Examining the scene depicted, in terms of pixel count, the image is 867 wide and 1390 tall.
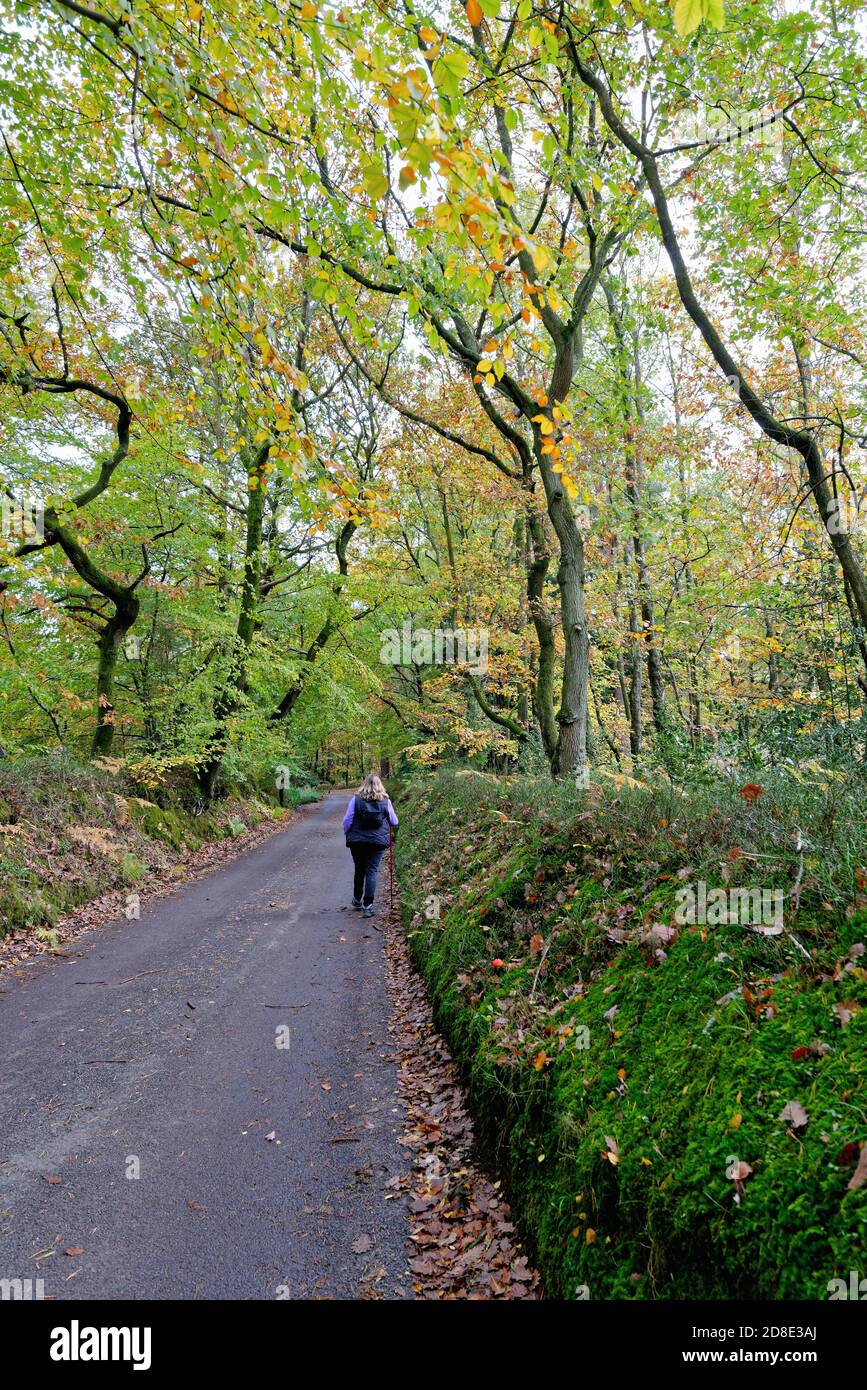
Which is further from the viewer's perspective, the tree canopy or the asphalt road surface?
the tree canopy

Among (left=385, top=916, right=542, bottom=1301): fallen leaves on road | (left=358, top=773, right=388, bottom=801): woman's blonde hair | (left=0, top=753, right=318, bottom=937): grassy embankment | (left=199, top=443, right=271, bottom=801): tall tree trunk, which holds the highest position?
(left=199, top=443, right=271, bottom=801): tall tree trunk

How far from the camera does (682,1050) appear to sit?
2.76m

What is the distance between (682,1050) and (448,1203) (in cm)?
186

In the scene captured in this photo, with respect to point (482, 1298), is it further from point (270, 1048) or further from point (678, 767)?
point (678, 767)

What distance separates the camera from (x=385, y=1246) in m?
3.15

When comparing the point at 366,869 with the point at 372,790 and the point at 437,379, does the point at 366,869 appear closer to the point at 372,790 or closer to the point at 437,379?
the point at 372,790

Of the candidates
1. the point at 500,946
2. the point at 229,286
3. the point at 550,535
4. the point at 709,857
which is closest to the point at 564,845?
the point at 500,946

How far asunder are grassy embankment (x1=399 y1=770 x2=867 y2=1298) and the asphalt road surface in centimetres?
89

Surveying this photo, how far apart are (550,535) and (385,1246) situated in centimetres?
1402

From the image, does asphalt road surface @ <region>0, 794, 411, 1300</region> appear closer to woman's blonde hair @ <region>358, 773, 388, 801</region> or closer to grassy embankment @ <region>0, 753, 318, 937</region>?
grassy embankment @ <region>0, 753, 318, 937</region>

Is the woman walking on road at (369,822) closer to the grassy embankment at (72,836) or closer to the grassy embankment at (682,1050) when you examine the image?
the grassy embankment at (72,836)

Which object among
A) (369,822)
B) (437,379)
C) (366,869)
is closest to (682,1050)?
(369,822)

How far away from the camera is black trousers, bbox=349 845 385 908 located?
9727 mm

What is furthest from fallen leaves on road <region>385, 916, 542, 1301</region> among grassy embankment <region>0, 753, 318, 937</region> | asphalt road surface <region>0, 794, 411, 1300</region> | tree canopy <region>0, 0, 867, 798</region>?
grassy embankment <region>0, 753, 318, 937</region>
